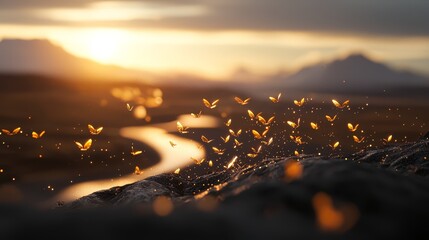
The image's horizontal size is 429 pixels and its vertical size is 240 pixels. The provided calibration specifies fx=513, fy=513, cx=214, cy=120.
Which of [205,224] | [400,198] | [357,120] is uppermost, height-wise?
[205,224]

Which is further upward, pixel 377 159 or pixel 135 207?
pixel 135 207

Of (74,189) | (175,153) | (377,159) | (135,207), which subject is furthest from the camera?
(175,153)

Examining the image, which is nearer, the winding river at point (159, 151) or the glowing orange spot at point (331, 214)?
the glowing orange spot at point (331, 214)

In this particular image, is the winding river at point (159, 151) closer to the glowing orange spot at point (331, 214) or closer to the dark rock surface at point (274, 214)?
the dark rock surface at point (274, 214)

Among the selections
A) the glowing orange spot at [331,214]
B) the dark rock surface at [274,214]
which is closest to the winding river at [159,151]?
the dark rock surface at [274,214]

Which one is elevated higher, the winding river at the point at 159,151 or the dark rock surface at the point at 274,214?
the dark rock surface at the point at 274,214

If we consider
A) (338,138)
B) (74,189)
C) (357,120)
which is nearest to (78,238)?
(74,189)

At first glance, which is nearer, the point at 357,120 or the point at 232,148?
the point at 232,148

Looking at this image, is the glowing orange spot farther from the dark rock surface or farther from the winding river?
the winding river

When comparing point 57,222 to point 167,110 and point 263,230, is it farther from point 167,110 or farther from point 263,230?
point 167,110
